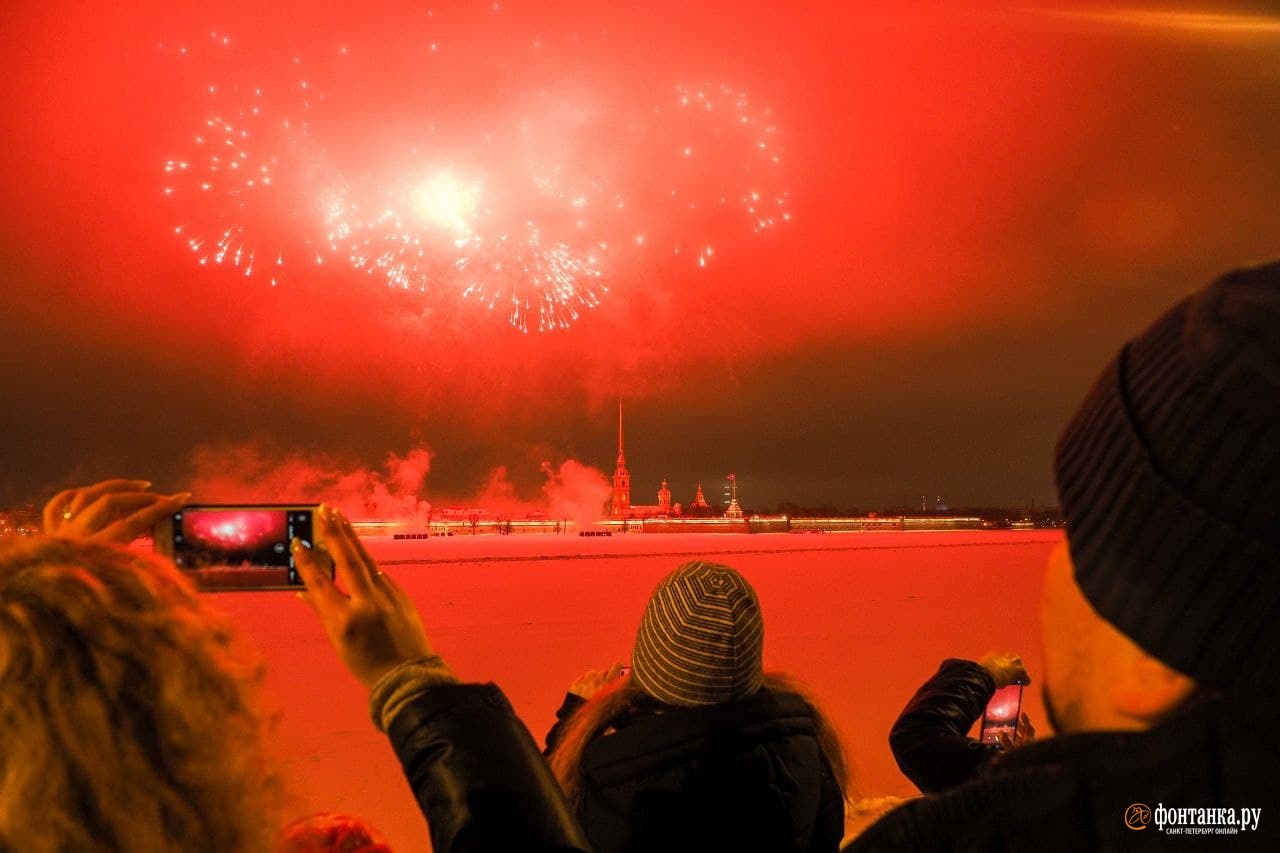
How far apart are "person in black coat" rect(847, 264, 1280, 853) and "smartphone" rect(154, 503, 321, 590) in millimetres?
1404

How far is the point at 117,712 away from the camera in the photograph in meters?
1.05

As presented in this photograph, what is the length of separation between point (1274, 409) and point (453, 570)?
2275 cm

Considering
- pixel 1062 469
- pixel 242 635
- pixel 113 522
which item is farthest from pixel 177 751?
pixel 1062 469

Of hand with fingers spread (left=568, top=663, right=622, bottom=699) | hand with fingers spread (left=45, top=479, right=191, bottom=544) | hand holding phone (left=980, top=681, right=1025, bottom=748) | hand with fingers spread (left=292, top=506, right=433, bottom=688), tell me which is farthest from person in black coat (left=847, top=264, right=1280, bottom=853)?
hand holding phone (left=980, top=681, right=1025, bottom=748)

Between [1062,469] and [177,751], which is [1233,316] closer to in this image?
[1062,469]

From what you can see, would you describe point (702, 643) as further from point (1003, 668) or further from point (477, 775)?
point (477, 775)

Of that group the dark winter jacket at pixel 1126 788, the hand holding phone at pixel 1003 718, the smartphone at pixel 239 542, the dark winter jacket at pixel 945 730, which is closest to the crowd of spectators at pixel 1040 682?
Answer: the dark winter jacket at pixel 1126 788

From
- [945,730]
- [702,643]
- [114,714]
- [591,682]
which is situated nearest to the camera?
[114,714]

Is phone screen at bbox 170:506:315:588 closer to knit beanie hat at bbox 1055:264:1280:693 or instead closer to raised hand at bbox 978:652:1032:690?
knit beanie hat at bbox 1055:264:1280:693

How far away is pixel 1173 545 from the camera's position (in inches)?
34.0

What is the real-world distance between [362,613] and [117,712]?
0.31 m

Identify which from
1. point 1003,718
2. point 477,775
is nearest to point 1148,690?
point 477,775

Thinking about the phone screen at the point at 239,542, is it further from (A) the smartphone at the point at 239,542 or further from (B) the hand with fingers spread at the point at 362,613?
(B) the hand with fingers spread at the point at 362,613

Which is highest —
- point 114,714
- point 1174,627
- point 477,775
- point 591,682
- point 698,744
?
point 1174,627
